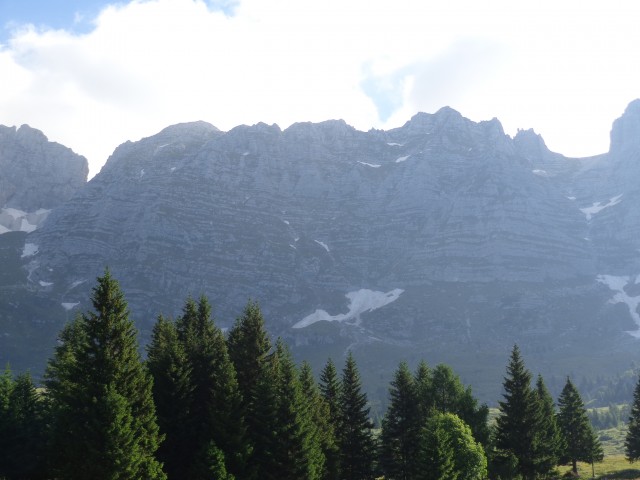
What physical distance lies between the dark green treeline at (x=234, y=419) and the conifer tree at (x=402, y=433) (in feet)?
0.51

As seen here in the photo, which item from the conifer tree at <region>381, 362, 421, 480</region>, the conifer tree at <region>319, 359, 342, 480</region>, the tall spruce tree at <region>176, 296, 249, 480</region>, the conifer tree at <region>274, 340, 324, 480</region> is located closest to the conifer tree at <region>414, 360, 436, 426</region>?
the conifer tree at <region>381, 362, 421, 480</region>

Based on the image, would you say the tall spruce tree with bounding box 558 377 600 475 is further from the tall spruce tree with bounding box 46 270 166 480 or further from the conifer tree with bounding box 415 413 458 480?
the tall spruce tree with bounding box 46 270 166 480

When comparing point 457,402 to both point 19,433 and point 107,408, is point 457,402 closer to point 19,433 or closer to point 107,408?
point 107,408

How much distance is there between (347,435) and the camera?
67.2 m

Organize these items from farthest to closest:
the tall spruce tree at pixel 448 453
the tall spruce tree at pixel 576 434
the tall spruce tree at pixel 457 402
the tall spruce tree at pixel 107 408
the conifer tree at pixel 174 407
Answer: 1. the tall spruce tree at pixel 576 434
2. the tall spruce tree at pixel 457 402
3. the tall spruce tree at pixel 448 453
4. the conifer tree at pixel 174 407
5. the tall spruce tree at pixel 107 408

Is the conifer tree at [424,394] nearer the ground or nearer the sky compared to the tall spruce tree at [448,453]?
nearer the sky

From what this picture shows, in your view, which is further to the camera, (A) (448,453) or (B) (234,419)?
(A) (448,453)

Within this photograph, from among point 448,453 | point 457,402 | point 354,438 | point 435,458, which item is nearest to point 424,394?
point 457,402

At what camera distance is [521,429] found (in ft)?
220

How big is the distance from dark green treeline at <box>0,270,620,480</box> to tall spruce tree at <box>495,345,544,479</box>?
0.12 metres

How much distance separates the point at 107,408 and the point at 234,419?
13.5 m

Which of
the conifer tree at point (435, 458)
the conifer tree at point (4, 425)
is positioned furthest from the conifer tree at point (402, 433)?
the conifer tree at point (4, 425)

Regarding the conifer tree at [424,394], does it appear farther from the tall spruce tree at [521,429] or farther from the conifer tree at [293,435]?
the conifer tree at [293,435]

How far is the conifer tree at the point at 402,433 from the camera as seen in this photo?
6688cm
